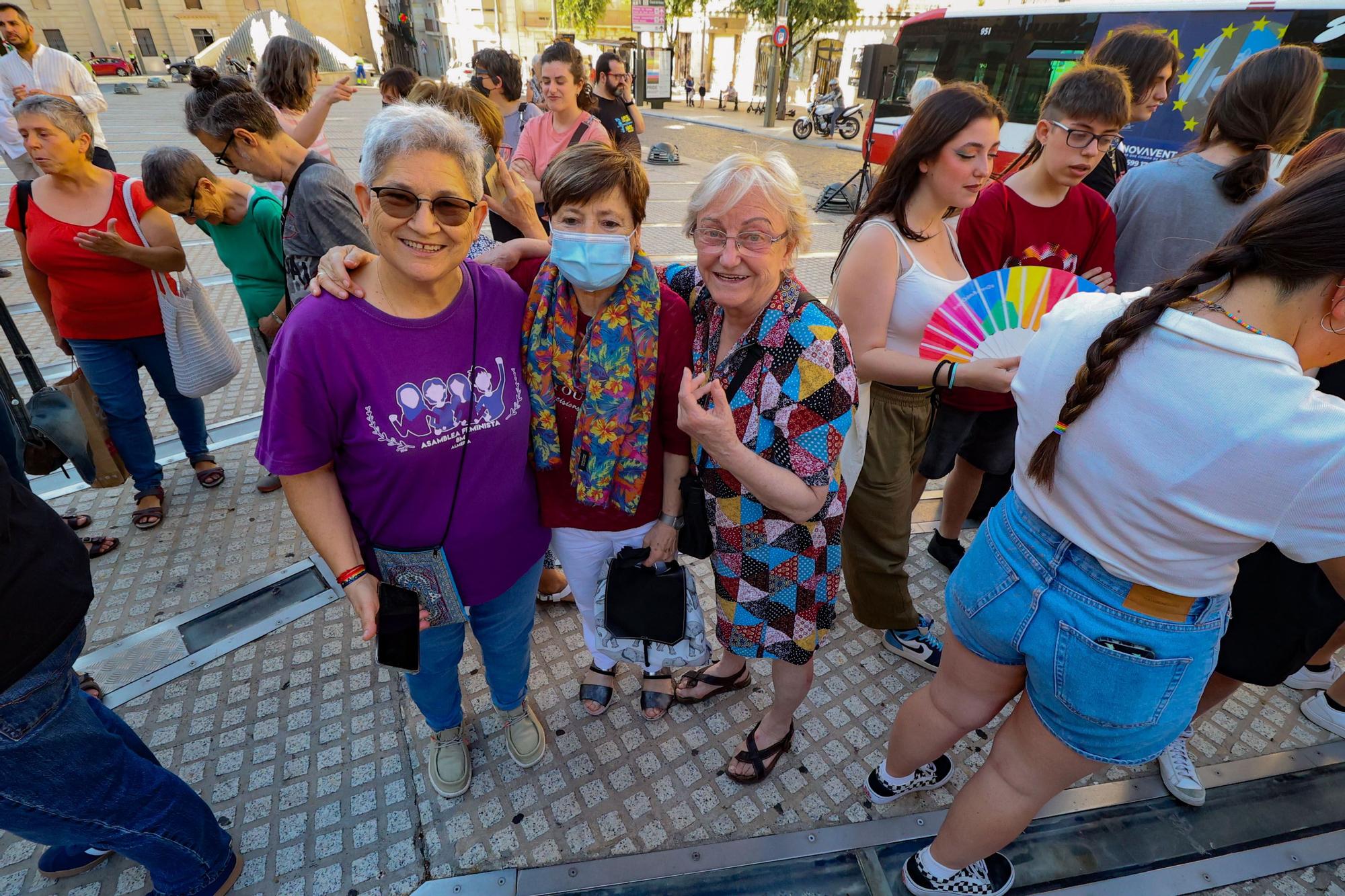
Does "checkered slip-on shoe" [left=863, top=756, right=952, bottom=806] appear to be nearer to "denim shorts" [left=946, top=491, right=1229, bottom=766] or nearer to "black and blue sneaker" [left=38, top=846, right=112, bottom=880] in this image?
"denim shorts" [left=946, top=491, right=1229, bottom=766]

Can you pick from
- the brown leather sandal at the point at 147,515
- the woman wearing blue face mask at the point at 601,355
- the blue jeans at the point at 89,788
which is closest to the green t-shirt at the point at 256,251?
the brown leather sandal at the point at 147,515

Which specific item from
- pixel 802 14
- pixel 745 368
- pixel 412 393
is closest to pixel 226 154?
pixel 412 393

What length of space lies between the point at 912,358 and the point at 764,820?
1.65m

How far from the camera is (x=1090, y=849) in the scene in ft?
6.73

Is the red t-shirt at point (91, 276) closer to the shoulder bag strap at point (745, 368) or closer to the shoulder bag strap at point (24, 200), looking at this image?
the shoulder bag strap at point (24, 200)

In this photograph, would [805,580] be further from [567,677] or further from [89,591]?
[89,591]

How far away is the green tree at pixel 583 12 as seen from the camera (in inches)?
1444

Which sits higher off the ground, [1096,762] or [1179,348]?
[1179,348]

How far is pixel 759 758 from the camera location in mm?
2236

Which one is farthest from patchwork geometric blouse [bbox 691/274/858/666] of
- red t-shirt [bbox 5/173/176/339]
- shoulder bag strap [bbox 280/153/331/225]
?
red t-shirt [bbox 5/173/176/339]

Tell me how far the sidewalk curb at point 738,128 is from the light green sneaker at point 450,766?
751 inches

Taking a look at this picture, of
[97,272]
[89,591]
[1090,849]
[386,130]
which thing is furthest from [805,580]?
[97,272]

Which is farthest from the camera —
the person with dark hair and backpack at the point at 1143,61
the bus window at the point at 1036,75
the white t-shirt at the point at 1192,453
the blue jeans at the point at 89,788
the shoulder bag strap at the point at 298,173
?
the bus window at the point at 1036,75

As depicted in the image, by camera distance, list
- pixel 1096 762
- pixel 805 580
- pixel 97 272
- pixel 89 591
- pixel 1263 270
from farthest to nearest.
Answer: pixel 97 272, pixel 805 580, pixel 1096 762, pixel 89 591, pixel 1263 270
